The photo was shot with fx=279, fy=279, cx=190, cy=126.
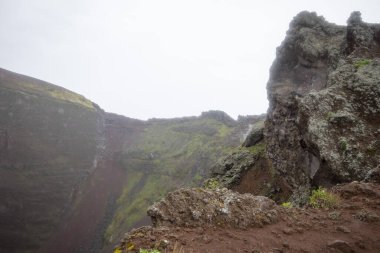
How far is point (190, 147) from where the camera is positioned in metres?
78.4

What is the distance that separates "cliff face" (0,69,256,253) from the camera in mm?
53738

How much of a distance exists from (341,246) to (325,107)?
30.6 ft

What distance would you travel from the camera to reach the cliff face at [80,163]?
2116 inches

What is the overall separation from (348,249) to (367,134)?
8.05 metres

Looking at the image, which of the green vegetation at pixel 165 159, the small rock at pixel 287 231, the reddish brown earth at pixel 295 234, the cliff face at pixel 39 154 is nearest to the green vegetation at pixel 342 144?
the reddish brown earth at pixel 295 234

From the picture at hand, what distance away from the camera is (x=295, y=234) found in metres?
8.08

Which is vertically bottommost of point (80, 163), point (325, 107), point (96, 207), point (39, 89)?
point (96, 207)

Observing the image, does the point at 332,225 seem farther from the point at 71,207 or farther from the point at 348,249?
the point at 71,207

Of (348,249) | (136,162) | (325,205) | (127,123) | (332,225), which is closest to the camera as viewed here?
(348,249)

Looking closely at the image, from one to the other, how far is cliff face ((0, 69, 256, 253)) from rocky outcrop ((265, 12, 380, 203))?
41637 millimetres

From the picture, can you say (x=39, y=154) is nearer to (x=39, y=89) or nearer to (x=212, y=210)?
(x=39, y=89)

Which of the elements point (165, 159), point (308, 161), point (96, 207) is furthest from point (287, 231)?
point (165, 159)

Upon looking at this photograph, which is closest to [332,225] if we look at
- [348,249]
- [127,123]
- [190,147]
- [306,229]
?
[306,229]

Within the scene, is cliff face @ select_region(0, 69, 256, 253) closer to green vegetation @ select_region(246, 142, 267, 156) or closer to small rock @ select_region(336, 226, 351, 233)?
green vegetation @ select_region(246, 142, 267, 156)
